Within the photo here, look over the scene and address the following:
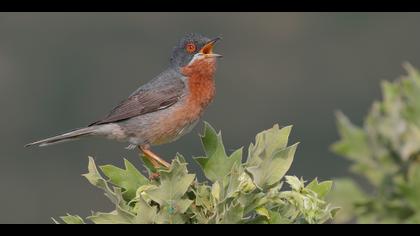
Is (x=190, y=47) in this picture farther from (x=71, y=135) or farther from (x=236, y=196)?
(x=236, y=196)

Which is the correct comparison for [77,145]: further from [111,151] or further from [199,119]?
[199,119]

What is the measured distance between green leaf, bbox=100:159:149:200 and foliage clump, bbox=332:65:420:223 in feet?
8.42

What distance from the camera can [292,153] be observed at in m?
2.92

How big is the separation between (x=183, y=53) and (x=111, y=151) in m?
6.66

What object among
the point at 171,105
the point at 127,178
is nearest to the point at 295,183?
the point at 127,178

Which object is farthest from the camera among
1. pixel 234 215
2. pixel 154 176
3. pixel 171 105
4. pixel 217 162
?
pixel 171 105

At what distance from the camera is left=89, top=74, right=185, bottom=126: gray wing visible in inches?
219

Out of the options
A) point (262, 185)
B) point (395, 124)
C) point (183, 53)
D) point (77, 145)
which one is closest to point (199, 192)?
point (262, 185)

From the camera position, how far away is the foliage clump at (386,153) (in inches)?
216

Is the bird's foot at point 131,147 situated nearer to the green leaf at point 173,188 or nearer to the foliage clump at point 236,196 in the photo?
the foliage clump at point 236,196

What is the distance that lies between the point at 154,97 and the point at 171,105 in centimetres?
13

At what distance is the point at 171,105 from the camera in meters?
5.64

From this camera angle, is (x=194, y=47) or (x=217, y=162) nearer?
(x=217, y=162)

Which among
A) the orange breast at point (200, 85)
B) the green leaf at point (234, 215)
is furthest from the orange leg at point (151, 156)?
the green leaf at point (234, 215)
